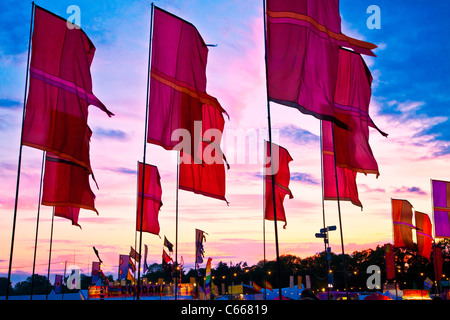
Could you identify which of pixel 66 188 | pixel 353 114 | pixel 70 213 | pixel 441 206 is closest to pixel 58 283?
pixel 70 213

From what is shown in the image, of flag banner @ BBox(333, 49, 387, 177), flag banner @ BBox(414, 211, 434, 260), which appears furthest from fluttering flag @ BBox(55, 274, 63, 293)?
flag banner @ BBox(333, 49, 387, 177)

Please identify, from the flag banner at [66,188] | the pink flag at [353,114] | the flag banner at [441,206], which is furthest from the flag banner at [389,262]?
the flag banner at [66,188]

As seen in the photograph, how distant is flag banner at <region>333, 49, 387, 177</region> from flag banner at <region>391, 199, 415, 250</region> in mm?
17688

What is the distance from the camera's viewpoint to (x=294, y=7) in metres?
11.7

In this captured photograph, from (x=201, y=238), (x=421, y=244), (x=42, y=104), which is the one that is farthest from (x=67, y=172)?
(x=421, y=244)

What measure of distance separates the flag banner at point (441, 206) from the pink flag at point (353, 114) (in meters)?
17.9

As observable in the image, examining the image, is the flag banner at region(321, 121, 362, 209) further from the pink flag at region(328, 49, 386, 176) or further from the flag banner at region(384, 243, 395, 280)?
the flag banner at region(384, 243, 395, 280)

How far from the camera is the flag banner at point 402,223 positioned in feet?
108

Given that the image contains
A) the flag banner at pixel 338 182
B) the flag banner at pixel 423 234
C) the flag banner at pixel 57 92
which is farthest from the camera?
the flag banner at pixel 423 234

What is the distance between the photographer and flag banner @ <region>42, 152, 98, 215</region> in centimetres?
1848

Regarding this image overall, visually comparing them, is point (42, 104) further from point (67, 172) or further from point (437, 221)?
point (437, 221)

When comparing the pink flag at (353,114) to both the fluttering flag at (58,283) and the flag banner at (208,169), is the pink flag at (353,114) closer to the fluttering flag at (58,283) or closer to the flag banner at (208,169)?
the flag banner at (208,169)
